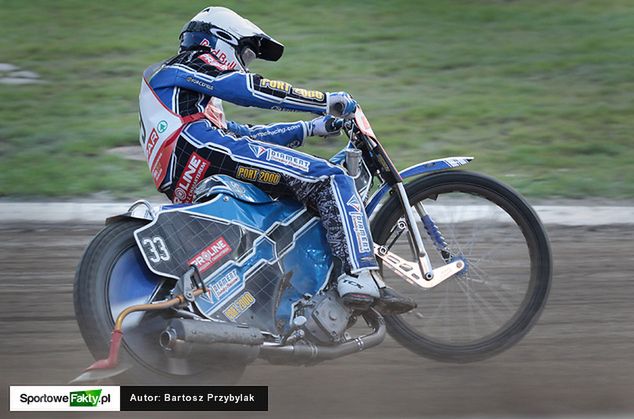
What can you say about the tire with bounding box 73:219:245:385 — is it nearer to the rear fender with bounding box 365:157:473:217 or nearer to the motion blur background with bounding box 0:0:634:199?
the rear fender with bounding box 365:157:473:217

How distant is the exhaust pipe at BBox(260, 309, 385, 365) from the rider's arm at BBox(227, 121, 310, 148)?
124 centimetres

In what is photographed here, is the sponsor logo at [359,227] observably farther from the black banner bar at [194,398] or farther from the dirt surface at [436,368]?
the black banner bar at [194,398]

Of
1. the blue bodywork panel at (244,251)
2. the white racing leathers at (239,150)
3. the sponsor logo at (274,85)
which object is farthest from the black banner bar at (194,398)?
the sponsor logo at (274,85)

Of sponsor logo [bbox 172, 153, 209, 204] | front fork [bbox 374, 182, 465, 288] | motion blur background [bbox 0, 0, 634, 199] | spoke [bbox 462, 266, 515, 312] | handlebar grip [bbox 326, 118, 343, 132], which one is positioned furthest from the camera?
motion blur background [bbox 0, 0, 634, 199]

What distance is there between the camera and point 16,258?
734 centimetres

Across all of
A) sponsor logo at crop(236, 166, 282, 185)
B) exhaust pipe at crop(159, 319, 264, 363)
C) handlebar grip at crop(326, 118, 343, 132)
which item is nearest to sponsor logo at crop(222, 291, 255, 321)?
exhaust pipe at crop(159, 319, 264, 363)

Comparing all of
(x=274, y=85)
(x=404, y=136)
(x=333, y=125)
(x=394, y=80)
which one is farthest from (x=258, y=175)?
(x=394, y=80)

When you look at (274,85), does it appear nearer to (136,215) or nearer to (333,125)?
(333,125)

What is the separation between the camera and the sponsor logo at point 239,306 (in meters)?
4.92

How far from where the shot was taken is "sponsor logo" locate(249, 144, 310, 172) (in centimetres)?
508

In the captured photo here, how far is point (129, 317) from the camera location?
4.75 meters

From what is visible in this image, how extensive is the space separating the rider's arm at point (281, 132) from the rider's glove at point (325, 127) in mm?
28

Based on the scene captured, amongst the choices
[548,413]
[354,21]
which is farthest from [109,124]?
[548,413]

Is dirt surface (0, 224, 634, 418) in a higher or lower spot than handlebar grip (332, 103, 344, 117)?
lower
